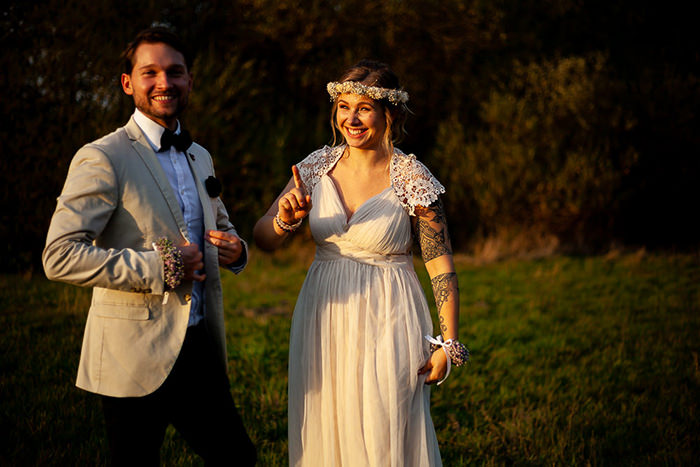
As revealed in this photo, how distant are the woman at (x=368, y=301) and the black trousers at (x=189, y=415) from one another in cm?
47

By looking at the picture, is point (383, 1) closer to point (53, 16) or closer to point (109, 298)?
point (53, 16)

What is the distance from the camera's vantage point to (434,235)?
3.16 m

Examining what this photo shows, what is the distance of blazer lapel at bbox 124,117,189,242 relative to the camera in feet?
8.53

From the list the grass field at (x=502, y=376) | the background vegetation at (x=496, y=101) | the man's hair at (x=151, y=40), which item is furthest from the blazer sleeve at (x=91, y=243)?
the background vegetation at (x=496, y=101)

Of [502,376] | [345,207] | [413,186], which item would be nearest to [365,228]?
[345,207]

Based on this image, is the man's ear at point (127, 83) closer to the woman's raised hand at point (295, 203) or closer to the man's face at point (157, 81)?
the man's face at point (157, 81)

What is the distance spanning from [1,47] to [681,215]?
13.8 meters

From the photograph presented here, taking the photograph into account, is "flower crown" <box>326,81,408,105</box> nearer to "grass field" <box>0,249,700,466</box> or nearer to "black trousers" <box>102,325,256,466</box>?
"black trousers" <box>102,325,256,466</box>

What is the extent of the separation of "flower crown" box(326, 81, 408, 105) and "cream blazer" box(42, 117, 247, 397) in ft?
3.56

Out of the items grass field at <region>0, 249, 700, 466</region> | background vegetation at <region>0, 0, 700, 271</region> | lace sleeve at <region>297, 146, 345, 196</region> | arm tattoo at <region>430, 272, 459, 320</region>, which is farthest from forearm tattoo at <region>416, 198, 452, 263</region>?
background vegetation at <region>0, 0, 700, 271</region>

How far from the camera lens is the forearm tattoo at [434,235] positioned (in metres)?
3.15

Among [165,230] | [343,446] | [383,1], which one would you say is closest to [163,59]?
[165,230]

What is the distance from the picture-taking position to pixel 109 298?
2.54 metres

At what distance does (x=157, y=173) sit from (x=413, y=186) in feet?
4.14
